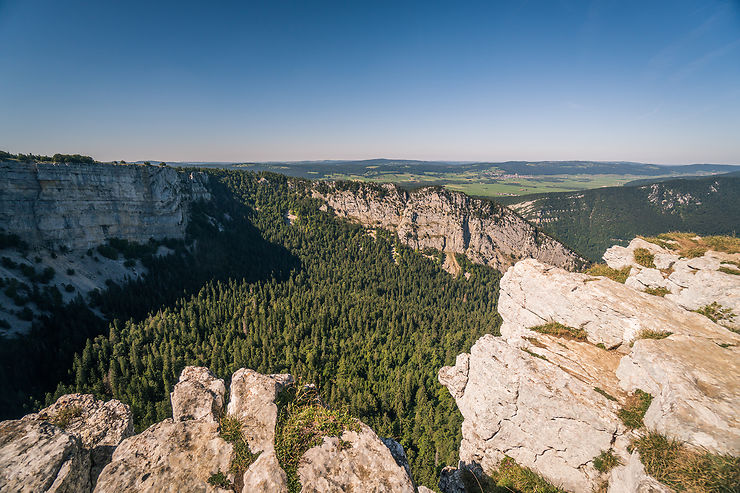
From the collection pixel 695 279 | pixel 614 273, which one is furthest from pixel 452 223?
pixel 695 279

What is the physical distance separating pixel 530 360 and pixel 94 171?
118875 mm

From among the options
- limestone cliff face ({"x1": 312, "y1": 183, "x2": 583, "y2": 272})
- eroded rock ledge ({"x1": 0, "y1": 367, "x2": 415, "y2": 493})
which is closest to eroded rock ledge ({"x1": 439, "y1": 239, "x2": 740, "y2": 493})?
eroded rock ledge ({"x1": 0, "y1": 367, "x2": 415, "y2": 493})

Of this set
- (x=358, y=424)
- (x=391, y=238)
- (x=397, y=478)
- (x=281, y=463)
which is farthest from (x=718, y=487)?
(x=391, y=238)

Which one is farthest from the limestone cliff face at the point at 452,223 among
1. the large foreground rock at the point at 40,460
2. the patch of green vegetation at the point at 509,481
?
the large foreground rock at the point at 40,460

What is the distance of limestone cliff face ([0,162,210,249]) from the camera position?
232 feet

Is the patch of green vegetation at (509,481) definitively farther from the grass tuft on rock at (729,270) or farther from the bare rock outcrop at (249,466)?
the grass tuft on rock at (729,270)

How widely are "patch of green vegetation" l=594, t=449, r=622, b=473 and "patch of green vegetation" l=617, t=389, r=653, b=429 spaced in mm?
2441

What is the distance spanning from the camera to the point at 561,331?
95.8 feet

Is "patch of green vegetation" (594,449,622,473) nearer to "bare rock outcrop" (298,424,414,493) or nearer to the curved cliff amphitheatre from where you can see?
the curved cliff amphitheatre

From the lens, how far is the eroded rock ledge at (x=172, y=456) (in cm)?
1024

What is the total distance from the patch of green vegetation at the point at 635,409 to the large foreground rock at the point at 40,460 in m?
30.6

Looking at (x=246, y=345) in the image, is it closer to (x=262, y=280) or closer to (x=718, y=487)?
(x=262, y=280)

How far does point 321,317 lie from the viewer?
275ft

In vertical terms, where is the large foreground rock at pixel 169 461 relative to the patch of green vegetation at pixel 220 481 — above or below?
above
